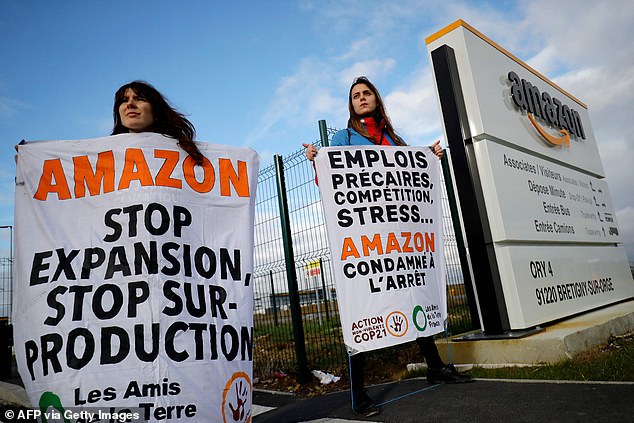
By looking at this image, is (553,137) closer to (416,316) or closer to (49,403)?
(416,316)

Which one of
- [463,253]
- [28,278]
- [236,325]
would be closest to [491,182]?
[463,253]

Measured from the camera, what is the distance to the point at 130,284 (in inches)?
92.3

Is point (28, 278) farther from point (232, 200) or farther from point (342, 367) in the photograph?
point (342, 367)

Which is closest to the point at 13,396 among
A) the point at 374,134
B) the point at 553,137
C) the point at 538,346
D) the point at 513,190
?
the point at 374,134

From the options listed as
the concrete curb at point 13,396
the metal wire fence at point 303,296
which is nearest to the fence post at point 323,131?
the metal wire fence at point 303,296

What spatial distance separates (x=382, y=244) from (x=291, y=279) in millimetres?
1935

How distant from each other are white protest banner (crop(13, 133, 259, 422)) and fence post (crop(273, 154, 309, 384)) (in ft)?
8.29

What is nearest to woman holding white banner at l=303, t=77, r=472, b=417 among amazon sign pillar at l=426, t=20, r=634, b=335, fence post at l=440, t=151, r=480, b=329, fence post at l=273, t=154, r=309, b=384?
amazon sign pillar at l=426, t=20, r=634, b=335

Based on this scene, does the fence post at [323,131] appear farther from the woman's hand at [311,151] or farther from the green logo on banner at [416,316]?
the green logo on banner at [416,316]

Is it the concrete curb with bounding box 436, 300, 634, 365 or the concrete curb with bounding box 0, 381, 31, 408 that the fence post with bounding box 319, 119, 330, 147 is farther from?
the concrete curb with bounding box 0, 381, 31, 408

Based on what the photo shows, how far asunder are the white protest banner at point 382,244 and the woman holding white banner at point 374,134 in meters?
0.20

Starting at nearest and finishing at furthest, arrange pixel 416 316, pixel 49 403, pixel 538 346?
pixel 49 403, pixel 416 316, pixel 538 346

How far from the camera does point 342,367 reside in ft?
17.1

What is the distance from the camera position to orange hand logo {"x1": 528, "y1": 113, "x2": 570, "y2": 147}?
5930 millimetres
